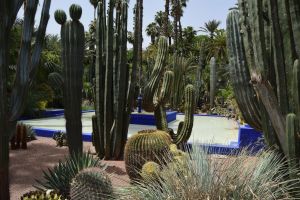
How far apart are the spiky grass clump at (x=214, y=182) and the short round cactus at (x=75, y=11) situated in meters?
4.27

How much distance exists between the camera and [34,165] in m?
7.55

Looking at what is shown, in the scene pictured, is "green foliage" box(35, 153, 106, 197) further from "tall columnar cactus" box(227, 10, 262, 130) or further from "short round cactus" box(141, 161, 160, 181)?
"tall columnar cactus" box(227, 10, 262, 130)

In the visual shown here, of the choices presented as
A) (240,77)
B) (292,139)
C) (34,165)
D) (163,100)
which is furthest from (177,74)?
(292,139)

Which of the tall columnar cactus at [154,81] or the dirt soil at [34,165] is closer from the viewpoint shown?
the dirt soil at [34,165]

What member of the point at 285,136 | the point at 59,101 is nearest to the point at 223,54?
the point at 59,101

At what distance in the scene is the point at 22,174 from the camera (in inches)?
269

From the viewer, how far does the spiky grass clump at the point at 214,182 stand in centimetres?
295

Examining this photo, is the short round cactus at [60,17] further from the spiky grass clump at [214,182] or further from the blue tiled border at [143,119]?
the blue tiled border at [143,119]

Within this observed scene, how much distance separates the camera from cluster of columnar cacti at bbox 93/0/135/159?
8.27 meters

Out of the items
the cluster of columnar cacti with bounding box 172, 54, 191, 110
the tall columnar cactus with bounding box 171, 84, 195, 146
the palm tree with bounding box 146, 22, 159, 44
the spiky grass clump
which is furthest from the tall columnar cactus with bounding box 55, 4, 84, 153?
the palm tree with bounding box 146, 22, 159, 44

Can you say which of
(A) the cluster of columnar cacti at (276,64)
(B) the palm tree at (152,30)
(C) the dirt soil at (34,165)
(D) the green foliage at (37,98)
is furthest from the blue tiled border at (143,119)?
(B) the palm tree at (152,30)

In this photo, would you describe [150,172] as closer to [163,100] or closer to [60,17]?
[60,17]

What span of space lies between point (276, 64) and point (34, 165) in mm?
5226

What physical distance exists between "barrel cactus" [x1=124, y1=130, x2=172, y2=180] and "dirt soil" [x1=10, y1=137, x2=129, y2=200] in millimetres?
286
